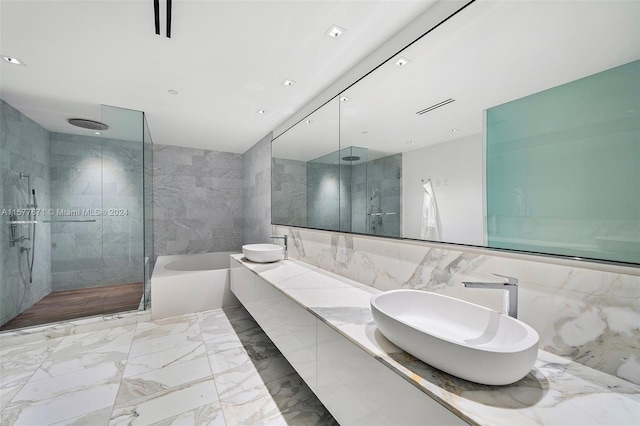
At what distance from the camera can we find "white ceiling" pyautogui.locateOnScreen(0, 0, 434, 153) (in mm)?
1484

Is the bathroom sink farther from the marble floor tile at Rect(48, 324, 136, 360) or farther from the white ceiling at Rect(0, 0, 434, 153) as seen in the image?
the marble floor tile at Rect(48, 324, 136, 360)

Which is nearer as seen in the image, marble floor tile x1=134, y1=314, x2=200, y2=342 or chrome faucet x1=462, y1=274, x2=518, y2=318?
chrome faucet x1=462, y1=274, x2=518, y2=318

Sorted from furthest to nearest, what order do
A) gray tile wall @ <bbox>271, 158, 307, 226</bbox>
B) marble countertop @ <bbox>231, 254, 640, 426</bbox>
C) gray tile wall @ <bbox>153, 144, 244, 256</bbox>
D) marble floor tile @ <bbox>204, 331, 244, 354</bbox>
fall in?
gray tile wall @ <bbox>153, 144, 244, 256</bbox>
gray tile wall @ <bbox>271, 158, 307, 226</bbox>
marble floor tile @ <bbox>204, 331, 244, 354</bbox>
marble countertop @ <bbox>231, 254, 640, 426</bbox>

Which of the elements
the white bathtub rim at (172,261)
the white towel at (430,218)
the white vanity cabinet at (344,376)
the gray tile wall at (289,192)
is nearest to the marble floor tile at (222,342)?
the white vanity cabinet at (344,376)

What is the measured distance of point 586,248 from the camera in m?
0.96

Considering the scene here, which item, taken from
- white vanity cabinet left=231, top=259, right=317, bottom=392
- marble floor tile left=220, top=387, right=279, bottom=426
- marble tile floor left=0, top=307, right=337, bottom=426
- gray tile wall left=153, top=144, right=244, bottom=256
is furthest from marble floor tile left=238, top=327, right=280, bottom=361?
gray tile wall left=153, top=144, right=244, bottom=256

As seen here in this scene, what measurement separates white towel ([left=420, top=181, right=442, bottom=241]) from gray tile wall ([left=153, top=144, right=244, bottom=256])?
4.08 m

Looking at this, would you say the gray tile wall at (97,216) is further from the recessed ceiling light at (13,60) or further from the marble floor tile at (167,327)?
the recessed ceiling light at (13,60)

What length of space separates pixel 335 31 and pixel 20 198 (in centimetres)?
371

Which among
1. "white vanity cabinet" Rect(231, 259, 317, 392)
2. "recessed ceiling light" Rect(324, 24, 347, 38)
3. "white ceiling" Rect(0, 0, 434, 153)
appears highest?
"white ceiling" Rect(0, 0, 434, 153)

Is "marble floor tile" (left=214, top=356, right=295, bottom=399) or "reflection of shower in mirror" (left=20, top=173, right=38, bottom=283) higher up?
"reflection of shower in mirror" (left=20, top=173, right=38, bottom=283)

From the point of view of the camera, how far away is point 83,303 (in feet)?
10.2

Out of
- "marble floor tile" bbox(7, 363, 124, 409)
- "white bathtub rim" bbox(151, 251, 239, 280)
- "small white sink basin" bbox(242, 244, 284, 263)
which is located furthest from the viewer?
"white bathtub rim" bbox(151, 251, 239, 280)

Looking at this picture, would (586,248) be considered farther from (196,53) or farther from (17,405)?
(17,405)
